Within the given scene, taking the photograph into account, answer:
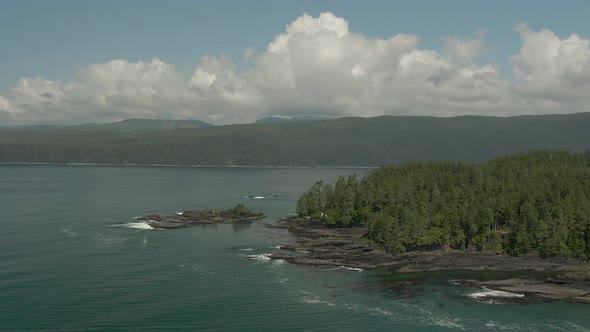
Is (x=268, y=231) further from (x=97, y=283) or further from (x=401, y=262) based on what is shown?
(x=97, y=283)

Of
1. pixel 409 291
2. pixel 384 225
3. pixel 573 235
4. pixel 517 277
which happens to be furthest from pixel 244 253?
pixel 573 235

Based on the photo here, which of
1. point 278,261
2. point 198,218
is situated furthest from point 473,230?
point 198,218

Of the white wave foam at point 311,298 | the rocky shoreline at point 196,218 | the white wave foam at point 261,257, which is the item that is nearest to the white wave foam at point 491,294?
the white wave foam at point 311,298

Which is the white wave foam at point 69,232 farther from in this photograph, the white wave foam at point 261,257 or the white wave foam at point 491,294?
the white wave foam at point 491,294

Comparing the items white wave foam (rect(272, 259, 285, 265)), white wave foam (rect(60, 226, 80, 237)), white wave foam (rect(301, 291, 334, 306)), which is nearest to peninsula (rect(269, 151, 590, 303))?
white wave foam (rect(272, 259, 285, 265))

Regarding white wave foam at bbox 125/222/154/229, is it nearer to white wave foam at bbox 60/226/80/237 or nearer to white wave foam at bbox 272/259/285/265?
white wave foam at bbox 60/226/80/237
